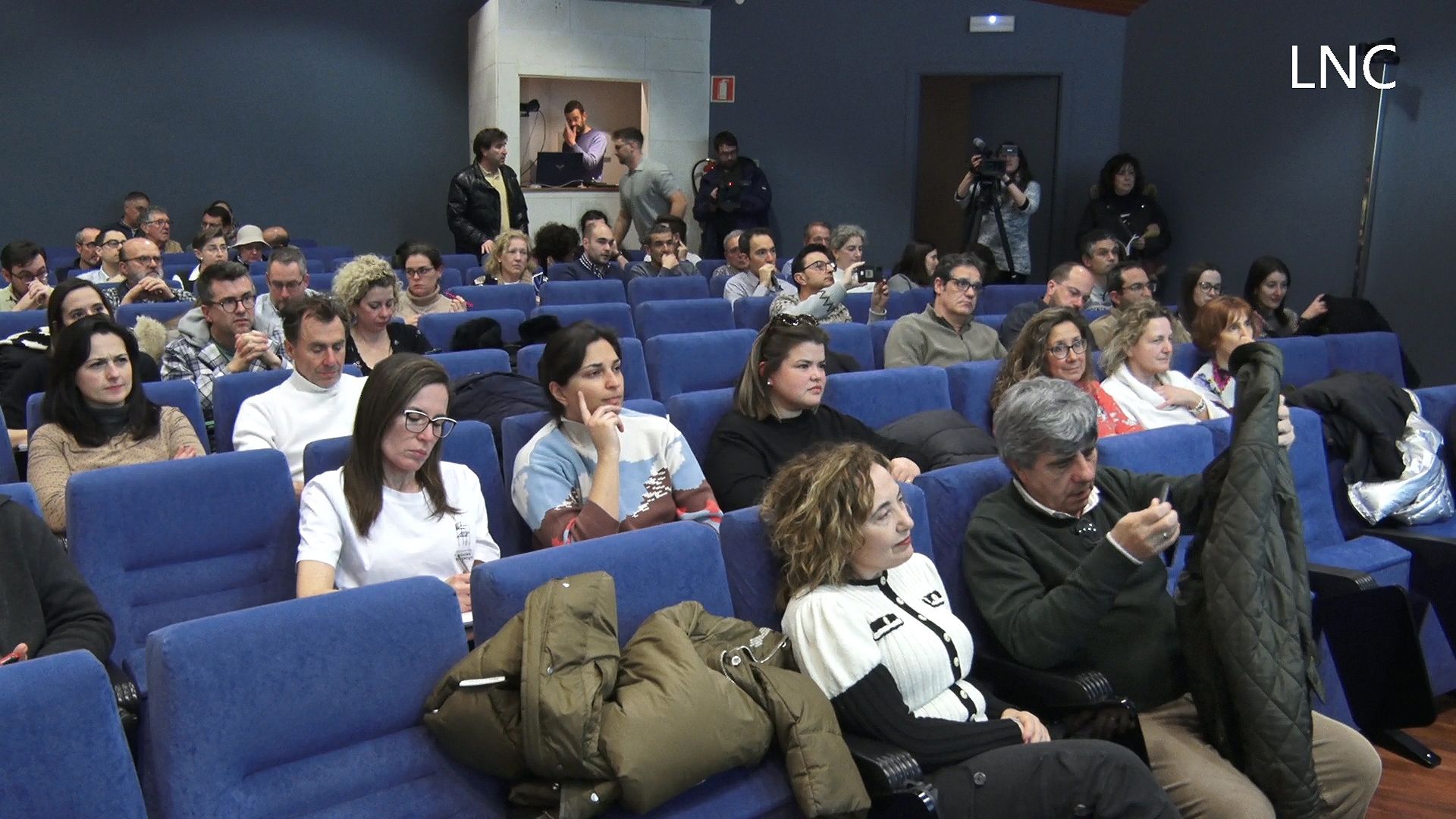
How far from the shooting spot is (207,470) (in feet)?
7.86

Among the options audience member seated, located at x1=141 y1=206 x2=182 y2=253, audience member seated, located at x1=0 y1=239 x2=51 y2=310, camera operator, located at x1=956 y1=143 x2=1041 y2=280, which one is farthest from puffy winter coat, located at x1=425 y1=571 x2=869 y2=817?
audience member seated, located at x1=141 y1=206 x2=182 y2=253

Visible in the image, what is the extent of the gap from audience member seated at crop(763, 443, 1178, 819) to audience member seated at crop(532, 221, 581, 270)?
4.91 metres

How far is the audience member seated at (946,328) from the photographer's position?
172 inches

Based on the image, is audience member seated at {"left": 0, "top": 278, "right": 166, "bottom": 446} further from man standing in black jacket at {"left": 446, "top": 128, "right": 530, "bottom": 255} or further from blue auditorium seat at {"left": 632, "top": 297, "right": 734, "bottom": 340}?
man standing in black jacket at {"left": 446, "top": 128, "right": 530, "bottom": 255}

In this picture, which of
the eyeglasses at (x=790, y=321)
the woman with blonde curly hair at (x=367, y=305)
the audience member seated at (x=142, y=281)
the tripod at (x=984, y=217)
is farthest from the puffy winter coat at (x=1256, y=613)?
the tripod at (x=984, y=217)

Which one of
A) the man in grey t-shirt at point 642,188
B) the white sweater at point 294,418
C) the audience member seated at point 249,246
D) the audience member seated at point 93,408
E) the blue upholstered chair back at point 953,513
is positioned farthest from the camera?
the man in grey t-shirt at point 642,188

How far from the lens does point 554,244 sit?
687 centimetres

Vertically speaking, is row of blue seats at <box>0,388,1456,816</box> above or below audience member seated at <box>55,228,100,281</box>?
below

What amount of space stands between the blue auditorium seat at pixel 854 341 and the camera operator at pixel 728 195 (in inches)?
178

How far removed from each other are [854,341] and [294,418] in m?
2.01

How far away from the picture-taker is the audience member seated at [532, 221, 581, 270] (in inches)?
271

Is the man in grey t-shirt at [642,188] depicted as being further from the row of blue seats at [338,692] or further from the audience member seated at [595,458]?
the row of blue seats at [338,692]

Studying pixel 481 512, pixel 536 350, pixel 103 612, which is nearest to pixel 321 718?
pixel 103 612

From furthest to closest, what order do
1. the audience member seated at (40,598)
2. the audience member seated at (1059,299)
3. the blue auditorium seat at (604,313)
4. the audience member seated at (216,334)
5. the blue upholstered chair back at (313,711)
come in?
1. the blue auditorium seat at (604,313)
2. the audience member seated at (1059,299)
3. the audience member seated at (216,334)
4. the audience member seated at (40,598)
5. the blue upholstered chair back at (313,711)
